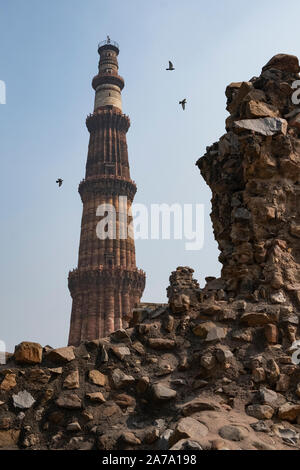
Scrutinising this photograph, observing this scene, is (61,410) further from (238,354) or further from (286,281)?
(286,281)

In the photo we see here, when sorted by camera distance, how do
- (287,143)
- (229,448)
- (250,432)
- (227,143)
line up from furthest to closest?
(227,143)
(287,143)
(250,432)
(229,448)

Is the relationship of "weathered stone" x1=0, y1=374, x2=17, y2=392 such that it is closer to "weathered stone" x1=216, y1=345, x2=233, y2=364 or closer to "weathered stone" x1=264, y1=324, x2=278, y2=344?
"weathered stone" x1=216, y1=345, x2=233, y2=364

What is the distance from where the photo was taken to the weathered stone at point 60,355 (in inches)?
135

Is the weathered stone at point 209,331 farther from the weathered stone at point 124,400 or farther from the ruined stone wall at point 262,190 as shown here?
the weathered stone at point 124,400

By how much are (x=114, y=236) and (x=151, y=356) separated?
25733mm

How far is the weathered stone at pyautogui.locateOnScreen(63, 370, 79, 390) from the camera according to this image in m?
3.29

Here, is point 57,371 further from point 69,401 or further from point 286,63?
point 286,63

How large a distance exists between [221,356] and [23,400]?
1482 mm

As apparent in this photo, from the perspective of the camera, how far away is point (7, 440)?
120 inches

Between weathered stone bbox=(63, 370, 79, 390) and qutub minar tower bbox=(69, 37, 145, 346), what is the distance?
22254 millimetres

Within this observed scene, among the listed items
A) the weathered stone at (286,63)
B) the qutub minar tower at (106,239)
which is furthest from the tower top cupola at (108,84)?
the weathered stone at (286,63)

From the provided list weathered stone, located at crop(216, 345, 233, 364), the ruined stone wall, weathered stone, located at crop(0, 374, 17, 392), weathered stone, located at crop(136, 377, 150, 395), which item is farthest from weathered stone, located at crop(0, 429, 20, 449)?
the ruined stone wall

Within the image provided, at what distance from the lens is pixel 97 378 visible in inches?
133
